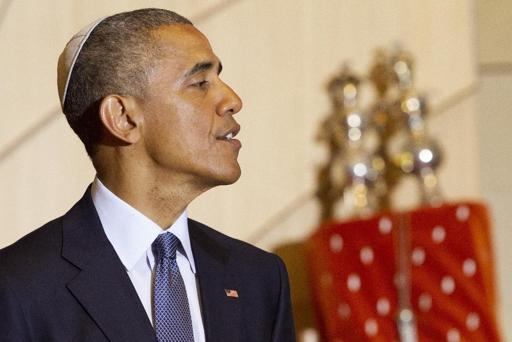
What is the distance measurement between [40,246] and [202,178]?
314 millimetres

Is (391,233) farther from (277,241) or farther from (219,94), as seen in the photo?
(219,94)

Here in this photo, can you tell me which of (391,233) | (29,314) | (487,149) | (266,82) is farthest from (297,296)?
(29,314)

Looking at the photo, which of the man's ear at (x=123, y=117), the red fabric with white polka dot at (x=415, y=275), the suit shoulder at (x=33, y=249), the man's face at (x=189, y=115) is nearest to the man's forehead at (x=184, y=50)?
the man's face at (x=189, y=115)

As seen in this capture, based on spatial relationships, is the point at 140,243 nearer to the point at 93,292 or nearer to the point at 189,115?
the point at 93,292

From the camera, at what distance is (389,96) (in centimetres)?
403

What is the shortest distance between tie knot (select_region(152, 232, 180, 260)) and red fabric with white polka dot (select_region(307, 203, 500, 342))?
1491mm

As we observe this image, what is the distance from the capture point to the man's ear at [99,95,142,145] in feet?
7.47

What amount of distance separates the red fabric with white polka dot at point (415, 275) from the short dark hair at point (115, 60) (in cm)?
148

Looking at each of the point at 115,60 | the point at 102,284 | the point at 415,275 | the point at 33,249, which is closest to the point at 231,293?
the point at 102,284

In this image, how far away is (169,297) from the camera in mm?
2121

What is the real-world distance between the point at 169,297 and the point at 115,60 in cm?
46

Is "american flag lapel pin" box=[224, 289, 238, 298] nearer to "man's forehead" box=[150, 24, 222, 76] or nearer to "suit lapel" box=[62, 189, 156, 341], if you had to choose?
"suit lapel" box=[62, 189, 156, 341]

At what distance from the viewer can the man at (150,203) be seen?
211 centimetres

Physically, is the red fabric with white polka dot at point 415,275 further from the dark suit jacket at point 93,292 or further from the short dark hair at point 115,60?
the short dark hair at point 115,60
